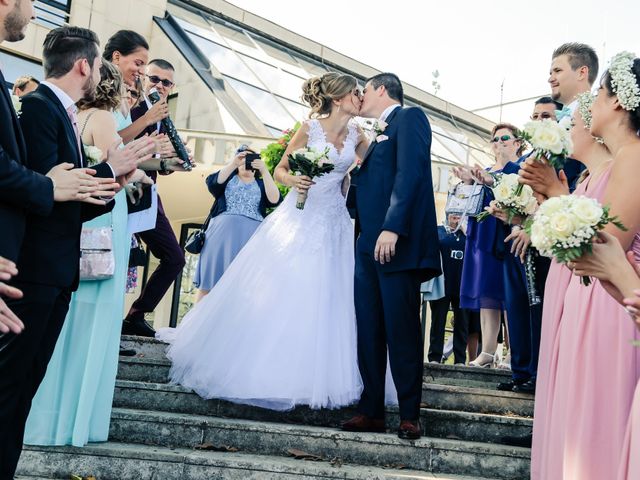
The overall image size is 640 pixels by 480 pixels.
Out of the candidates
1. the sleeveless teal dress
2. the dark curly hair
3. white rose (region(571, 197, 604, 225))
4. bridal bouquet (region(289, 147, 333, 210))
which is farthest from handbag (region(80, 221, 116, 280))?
white rose (region(571, 197, 604, 225))

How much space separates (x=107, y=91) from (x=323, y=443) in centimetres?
245

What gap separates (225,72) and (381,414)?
14.1m

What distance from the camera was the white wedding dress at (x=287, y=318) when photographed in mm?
4727

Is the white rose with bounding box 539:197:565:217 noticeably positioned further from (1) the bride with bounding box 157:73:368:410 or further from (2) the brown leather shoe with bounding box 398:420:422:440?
(1) the bride with bounding box 157:73:368:410

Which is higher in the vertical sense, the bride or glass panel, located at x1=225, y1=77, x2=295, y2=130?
glass panel, located at x1=225, y1=77, x2=295, y2=130

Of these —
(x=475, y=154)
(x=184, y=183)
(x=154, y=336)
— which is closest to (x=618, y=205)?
(x=154, y=336)

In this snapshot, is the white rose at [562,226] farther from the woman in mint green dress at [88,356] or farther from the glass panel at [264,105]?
the glass panel at [264,105]

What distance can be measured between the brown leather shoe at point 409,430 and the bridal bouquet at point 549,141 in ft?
5.88

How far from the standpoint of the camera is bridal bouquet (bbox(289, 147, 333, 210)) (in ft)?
17.4

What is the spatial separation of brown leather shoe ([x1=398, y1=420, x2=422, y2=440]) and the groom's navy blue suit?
41mm

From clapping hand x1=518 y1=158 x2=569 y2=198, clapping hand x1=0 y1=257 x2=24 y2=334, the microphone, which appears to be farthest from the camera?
the microphone

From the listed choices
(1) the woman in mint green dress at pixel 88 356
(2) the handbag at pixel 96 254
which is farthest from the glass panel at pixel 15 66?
(2) the handbag at pixel 96 254

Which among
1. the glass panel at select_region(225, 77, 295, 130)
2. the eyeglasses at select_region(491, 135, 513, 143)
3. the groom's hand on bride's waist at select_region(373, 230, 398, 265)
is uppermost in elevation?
the glass panel at select_region(225, 77, 295, 130)

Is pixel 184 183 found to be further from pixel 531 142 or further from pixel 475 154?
pixel 531 142
